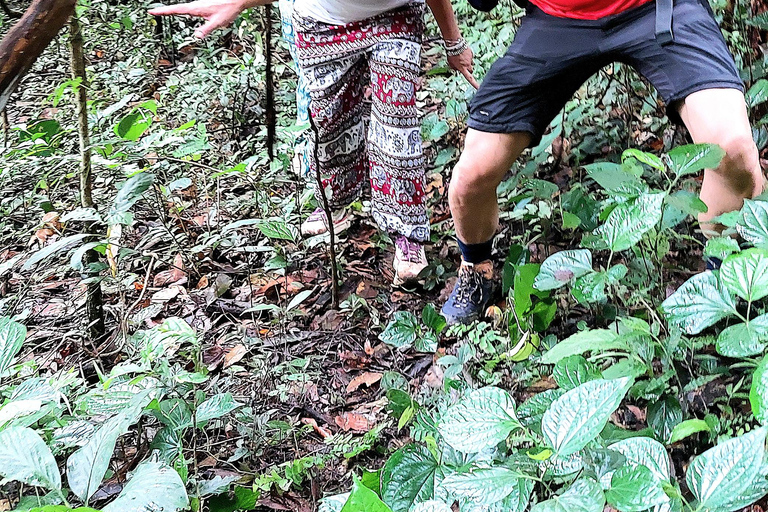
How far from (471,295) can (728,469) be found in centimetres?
146

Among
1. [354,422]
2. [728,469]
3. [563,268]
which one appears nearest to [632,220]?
[563,268]

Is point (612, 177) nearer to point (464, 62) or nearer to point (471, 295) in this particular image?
point (471, 295)

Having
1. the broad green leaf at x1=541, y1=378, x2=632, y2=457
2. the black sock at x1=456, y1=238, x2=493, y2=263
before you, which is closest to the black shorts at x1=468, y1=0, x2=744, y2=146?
the black sock at x1=456, y1=238, x2=493, y2=263

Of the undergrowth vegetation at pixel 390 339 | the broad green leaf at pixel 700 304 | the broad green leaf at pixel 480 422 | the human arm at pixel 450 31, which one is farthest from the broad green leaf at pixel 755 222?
the human arm at pixel 450 31

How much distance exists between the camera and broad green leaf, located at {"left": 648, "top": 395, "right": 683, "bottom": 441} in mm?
1537

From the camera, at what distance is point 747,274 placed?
4.15 feet

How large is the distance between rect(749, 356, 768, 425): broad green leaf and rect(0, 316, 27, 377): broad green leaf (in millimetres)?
1462

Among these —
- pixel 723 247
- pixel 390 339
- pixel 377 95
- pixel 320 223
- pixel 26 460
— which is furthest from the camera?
pixel 320 223

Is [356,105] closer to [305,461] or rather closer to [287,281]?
[287,281]

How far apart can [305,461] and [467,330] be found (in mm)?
731

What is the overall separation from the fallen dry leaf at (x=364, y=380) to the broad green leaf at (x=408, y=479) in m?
0.84

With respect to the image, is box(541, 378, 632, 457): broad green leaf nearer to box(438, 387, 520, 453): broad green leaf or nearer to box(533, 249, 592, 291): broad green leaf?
box(438, 387, 520, 453): broad green leaf

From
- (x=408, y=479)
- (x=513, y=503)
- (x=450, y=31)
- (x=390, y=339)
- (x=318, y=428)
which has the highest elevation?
(x=450, y=31)

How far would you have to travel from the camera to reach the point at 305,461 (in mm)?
1828
